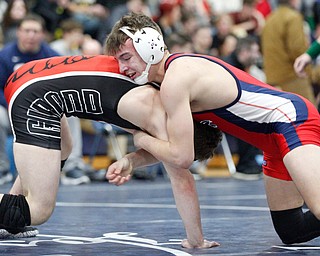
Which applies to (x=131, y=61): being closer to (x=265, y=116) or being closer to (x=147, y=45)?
(x=147, y=45)

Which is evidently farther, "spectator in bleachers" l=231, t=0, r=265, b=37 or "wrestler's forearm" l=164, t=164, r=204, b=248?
"spectator in bleachers" l=231, t=0, r=265, b=37

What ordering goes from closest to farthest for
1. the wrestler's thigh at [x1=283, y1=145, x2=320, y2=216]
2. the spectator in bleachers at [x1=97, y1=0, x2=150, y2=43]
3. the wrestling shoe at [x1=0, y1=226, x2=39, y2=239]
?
the wrestler's thigh at [x1=283, y1=145, x2=320, y2=216] < the wrestling shoe at [x1=0, y1=226, x2=39, y2=239] < the spectator in bleachers at [x1=97, y1=0, x2=150, y2=43]

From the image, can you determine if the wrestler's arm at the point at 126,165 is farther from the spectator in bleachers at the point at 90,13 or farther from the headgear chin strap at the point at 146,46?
the spectator in bleachers at the point at 90,13

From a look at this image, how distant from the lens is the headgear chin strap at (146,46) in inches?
177

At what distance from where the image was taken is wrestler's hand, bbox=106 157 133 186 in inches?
172

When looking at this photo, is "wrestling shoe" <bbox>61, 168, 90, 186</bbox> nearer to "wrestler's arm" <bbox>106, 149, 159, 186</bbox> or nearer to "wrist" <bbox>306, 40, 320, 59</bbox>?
"wrist" <bbox>306, 40, 320, 59</bbox>

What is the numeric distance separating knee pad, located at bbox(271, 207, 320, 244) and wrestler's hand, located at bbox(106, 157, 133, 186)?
90cm

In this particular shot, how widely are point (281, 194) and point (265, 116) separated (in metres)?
0.50

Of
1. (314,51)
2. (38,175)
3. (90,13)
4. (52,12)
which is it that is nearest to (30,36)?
(52,12)

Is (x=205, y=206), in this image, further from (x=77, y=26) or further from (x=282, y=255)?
(x=77, y=26)

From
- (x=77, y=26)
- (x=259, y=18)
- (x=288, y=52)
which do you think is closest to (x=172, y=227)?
(x=288, y=52)

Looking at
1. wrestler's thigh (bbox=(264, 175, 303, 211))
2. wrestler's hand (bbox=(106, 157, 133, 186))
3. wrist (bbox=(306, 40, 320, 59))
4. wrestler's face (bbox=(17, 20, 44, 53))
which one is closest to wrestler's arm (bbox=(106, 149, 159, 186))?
wrestler's hand (bbox=(106, 157, 133, 186))

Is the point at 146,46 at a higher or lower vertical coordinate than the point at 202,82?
higher

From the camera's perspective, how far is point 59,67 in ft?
15.6
